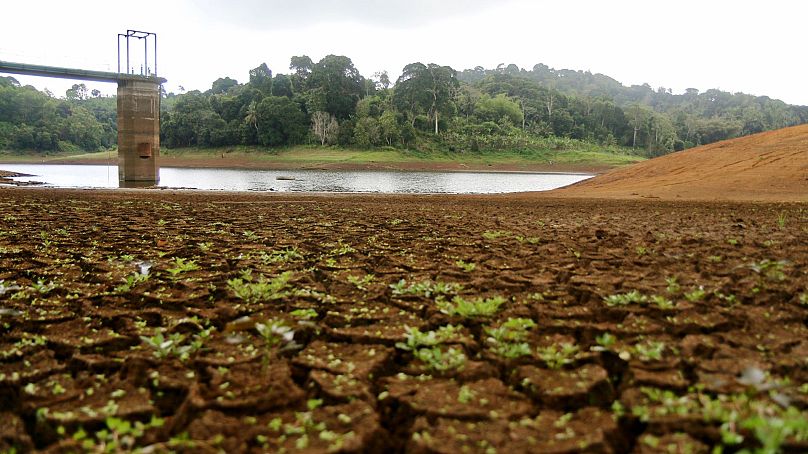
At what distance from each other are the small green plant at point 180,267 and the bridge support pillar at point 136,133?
1327 inches

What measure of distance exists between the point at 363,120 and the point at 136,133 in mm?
33397

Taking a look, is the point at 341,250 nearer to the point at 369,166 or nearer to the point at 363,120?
the point at 369,166

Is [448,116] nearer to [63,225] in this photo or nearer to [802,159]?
[802,159]

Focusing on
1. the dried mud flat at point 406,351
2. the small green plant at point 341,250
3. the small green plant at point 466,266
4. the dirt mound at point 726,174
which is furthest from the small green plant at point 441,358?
the dirt mound at point 726,174

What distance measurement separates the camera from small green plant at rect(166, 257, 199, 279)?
402 cm

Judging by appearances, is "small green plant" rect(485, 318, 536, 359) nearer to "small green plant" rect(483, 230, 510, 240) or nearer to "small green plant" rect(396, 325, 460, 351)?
"small green plant" rect(396, 325, 460, 351)

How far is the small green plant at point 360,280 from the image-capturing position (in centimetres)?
365

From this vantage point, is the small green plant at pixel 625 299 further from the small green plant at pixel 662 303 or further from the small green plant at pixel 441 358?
the small green plant at pixel 441 358

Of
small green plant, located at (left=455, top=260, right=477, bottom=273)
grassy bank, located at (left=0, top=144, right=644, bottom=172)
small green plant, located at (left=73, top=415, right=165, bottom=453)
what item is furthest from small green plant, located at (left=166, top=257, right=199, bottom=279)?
grassy bank, located at (left=0, top=144, right=644, bottom=172)

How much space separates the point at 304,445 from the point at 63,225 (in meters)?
6.87

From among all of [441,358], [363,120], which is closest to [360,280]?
[441,358]

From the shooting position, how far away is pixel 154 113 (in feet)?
119

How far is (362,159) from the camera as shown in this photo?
57500mm

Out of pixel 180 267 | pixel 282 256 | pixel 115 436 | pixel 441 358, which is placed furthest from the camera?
pixel 282 256
